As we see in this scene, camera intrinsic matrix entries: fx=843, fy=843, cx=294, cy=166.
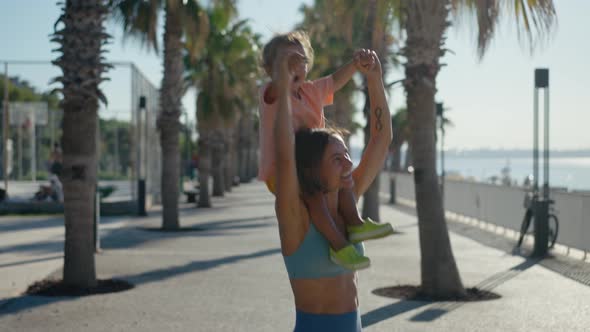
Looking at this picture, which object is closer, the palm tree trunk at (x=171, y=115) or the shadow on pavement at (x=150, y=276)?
the shadow on pavement at (x=150, y=276)

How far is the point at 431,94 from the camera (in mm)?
10008

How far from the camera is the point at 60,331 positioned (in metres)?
7.65

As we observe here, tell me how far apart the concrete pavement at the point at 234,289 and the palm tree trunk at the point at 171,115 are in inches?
38.8

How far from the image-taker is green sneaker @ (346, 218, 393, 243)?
9.19 ft

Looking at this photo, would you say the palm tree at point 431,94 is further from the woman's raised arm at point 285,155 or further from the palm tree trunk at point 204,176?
the palm tree trunk at point 204,176

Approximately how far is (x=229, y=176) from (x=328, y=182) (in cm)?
4126

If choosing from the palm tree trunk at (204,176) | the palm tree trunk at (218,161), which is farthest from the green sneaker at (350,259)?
the palm tree trunk at (218,161)

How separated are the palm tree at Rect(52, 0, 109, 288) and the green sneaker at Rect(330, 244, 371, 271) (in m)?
7.67

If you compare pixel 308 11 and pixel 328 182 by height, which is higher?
pixel 308 11

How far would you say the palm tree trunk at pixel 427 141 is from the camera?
9.73 metres

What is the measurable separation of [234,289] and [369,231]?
7.50 meters

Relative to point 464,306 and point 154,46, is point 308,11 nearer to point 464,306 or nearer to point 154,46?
point 154,46

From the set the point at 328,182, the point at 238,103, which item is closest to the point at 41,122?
the point at 238,103

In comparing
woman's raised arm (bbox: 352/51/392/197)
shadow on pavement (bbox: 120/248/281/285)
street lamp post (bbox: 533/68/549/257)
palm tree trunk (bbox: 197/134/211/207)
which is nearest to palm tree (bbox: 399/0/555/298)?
shadow on pavement (bbox: 120/248/281/285)
